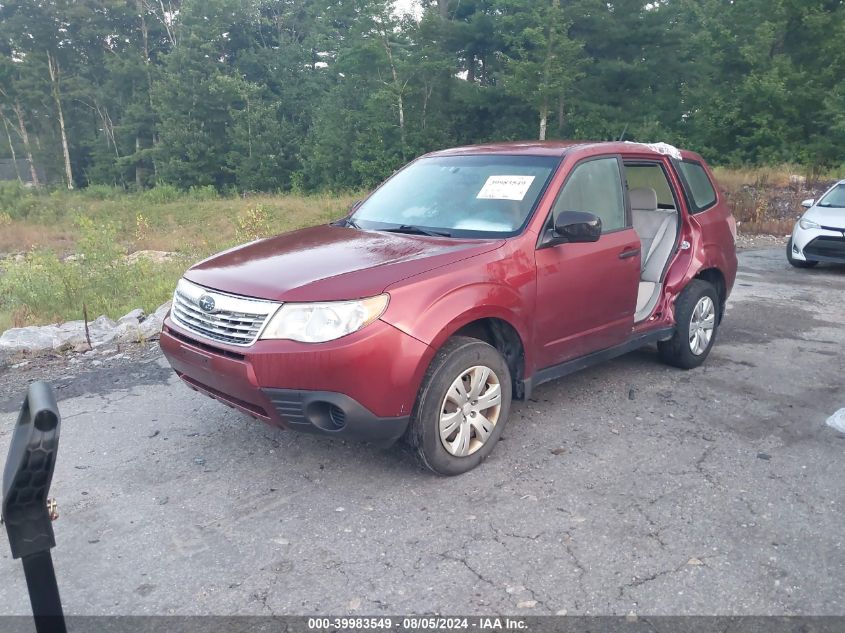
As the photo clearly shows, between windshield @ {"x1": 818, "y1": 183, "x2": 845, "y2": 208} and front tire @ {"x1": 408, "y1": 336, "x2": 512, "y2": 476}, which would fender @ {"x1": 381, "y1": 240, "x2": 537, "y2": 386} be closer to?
front tire @ {"x1": 408, "y1": 336, "x2": 512, "y2": 476}

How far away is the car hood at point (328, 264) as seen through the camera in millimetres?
3492

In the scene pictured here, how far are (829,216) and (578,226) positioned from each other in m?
8.52

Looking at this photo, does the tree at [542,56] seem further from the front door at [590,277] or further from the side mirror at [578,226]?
the side mirror at [578,226]

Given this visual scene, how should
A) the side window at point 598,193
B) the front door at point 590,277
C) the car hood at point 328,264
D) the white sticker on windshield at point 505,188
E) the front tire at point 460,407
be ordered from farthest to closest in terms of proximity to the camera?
the side window at point 598,193 → the white sticker on windshield at point 505,188 → the front door at point 590,277 → the front tire at point 460,407 → the car hood at point 328,264

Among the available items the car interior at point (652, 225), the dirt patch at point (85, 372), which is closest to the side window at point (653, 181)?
the car interior at point (652, 225)

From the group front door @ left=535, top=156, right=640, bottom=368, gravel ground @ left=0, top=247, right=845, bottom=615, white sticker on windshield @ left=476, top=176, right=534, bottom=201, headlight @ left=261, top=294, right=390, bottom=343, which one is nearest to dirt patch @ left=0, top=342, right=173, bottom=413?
gravel ground @ left=0, top=247, right=845, bottom=615

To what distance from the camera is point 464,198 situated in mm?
4555

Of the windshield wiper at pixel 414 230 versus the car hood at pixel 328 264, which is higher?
the windshield wiper at pixel 414 230

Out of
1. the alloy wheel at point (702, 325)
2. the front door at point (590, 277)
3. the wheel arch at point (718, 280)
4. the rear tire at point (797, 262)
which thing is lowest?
the rear tire at point (797, 262)

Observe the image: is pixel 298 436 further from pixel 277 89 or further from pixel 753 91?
pixel 277 89

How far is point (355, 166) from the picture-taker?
1435 inches

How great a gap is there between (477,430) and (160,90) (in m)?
46.0

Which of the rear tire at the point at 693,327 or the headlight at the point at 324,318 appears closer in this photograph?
the headlight at the point at 324,318

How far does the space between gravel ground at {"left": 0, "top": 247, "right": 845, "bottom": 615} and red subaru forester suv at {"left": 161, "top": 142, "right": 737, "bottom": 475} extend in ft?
1.37
